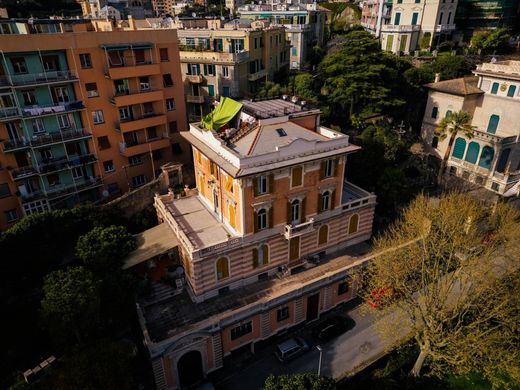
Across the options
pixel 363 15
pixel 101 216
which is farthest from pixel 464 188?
pixel 363 15

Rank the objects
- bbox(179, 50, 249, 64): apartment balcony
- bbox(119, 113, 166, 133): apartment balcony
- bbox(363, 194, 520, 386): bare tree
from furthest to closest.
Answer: bbox(179, 50, 249, 64): apartment balcony, bbox(119, 113, 166, 133): apartment balcony, bbox(363, 194, 520, 386): bare tree

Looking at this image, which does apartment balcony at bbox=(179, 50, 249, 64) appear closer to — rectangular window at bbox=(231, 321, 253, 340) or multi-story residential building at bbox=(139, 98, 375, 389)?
multi-story residential building at bbox=(139, 98, 375, 389)

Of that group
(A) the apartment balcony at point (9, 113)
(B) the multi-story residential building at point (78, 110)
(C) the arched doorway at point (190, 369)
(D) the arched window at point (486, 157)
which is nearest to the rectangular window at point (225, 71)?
(B) the multi-story residential building at point (78, 110)

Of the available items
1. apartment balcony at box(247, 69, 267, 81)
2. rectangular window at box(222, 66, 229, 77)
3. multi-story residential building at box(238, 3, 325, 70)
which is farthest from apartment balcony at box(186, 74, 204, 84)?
multi-story residential building at box(238, 3, 325, 70)

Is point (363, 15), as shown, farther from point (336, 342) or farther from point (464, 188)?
point (336, 342)

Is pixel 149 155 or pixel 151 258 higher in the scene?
pixel 149 155

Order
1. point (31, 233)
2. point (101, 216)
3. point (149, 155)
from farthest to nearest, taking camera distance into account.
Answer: point (149, 155), point (101, 216), point (31, 233)

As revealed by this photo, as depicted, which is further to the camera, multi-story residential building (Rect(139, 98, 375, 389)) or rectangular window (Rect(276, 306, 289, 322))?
rectangular window (Rect(276, 306, 289, 322))
